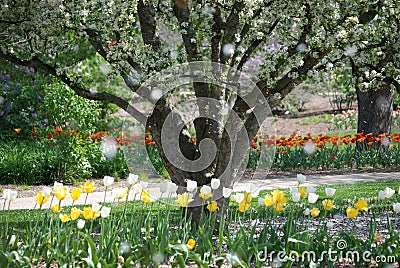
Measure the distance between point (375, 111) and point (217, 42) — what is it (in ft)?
22.7

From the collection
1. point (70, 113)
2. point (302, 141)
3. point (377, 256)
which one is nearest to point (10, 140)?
point (70, 113)

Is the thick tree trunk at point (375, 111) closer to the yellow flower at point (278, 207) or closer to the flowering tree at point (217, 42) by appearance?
the flowering tree at point (217, 42)

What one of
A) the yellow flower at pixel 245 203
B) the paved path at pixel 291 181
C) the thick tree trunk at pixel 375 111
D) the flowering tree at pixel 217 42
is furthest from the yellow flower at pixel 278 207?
the thick tree trunk at pixel 375 111

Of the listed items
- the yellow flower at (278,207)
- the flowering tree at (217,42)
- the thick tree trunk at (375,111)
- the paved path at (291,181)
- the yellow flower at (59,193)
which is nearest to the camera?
the yellow flower at (59,193)

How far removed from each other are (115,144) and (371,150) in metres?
4.70

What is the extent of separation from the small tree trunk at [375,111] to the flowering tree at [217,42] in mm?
5892

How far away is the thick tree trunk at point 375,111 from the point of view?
11.2 metres

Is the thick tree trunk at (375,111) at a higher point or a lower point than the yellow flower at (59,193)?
higher

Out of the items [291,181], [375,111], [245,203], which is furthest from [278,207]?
[375,111]

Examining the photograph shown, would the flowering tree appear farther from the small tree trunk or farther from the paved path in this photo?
the small tree trunk

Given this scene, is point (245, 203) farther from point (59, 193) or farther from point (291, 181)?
point (291, 181)

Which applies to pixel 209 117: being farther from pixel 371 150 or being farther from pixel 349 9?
pixel 371 150

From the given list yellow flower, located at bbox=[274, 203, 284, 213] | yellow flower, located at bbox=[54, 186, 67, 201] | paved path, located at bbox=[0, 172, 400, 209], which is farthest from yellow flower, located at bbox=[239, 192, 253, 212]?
paved path, located at bbox=[0, 172, 400, 209]

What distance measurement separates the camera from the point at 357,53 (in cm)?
514
